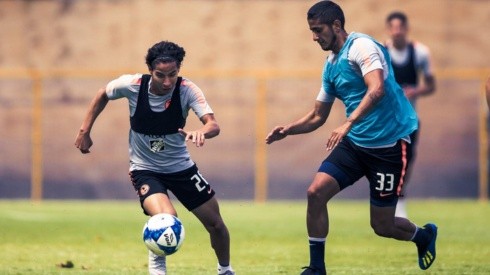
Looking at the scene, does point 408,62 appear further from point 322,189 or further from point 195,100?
point 195,100

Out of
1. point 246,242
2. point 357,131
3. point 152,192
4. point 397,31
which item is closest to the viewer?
point 152,192

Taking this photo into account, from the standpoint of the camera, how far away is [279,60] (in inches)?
981

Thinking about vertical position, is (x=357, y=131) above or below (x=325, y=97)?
below

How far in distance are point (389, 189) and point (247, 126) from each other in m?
13.6

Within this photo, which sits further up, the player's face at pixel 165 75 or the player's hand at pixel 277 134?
the player's face at pixel 165 75

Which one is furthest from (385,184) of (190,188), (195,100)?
(195,100)

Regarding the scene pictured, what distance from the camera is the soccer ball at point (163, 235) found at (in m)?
9.03

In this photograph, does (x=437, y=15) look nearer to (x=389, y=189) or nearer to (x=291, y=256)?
(x=291, y=256)

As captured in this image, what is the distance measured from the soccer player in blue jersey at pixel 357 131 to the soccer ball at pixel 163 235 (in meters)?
1.33

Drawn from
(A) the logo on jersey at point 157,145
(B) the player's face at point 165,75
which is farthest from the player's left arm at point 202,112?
(A) the logo on jersey at point 157,145

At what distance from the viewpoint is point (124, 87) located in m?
9.92

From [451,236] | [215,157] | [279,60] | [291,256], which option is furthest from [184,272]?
[279,60]

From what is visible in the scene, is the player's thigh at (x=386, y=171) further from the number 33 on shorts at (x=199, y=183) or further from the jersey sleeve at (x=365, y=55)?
the number 33 on shorts at (x=199, y=183)

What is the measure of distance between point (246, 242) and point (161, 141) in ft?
14.5
